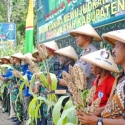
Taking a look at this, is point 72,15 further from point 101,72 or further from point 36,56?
point 101,72

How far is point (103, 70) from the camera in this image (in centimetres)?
237

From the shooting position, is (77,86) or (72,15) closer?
(77,86)

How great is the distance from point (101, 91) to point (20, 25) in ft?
70.8

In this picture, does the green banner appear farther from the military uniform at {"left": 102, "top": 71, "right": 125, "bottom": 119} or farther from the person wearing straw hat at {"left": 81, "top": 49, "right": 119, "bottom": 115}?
the military uniform at {"left": 102, "top": 71, "right": 125, "bottom": 119}

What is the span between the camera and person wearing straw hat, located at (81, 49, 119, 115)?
2.27 meters

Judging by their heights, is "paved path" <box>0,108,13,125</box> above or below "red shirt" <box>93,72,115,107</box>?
below

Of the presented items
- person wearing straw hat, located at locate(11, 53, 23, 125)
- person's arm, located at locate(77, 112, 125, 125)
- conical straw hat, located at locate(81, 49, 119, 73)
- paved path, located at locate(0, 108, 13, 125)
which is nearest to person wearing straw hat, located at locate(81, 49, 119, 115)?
conical straw hat, located at locate(81, 49, 119, 73)

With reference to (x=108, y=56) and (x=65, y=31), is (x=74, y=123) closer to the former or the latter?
(x=108, y=56)

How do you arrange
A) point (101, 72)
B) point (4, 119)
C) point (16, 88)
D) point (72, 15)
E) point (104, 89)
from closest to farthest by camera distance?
point (104, 89) → point (101, 72) → point (72, 15) → point (16, 88) → point (4, 119)

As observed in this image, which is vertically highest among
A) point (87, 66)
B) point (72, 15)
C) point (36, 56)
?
point (72, 15)

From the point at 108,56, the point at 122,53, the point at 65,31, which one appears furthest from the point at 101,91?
the point at 65,31

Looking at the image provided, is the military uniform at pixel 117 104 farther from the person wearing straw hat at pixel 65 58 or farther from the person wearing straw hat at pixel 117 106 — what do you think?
the person wearing straw hat at pixel 65 58

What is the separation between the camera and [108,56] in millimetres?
2346

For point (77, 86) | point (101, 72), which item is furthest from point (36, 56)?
point (77, 86)
